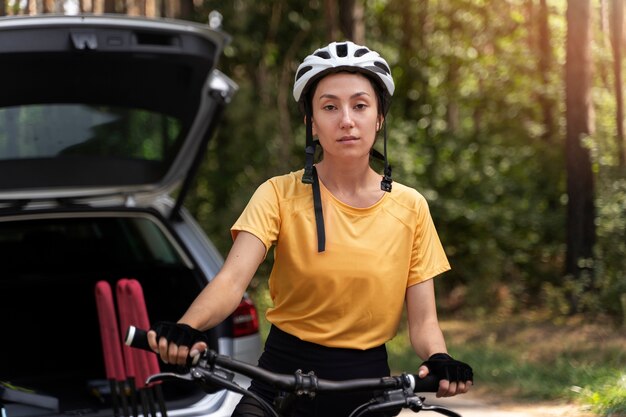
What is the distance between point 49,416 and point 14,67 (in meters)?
1.56

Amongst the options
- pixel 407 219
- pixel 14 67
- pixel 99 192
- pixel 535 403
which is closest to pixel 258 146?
pixel 535 403

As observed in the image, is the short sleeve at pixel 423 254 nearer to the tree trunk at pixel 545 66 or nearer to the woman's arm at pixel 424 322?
the woman's arm at pixel 424 322

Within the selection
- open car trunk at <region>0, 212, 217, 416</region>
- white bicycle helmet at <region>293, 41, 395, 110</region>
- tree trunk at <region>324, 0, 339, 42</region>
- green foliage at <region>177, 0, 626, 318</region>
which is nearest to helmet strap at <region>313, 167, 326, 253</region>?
white bicycle helmet at <region>293, 41, 395, 110</region>

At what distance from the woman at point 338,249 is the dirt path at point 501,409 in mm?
3771

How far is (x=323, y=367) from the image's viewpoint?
3215 mm

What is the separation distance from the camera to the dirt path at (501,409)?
7073 millimetres

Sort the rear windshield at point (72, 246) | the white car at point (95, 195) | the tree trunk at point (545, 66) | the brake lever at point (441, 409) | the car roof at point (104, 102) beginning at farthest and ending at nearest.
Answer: the tree trunk at point (545, 66), the rear windshield at point (72, 246), the white car at point (95, 195), the car roof at point (104, 102), the brake lever at point (441, 409)

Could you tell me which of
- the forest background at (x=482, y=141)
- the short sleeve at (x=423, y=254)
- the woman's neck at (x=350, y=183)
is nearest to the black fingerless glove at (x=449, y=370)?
the short sleeve at (x=423, y=254)

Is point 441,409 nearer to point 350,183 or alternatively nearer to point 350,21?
point 350,183

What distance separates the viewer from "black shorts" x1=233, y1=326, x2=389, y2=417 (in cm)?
319

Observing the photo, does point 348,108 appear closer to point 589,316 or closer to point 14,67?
point 14,67

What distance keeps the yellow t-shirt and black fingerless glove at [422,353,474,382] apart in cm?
33

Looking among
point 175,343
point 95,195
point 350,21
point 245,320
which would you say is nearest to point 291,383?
point 175,343

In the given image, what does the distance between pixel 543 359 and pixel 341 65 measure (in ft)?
22.1
